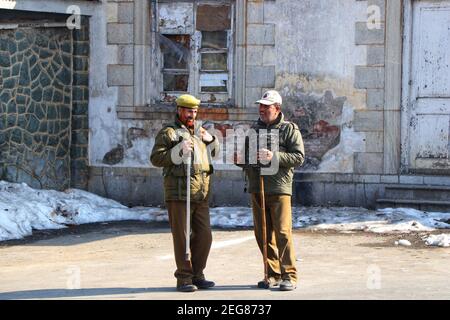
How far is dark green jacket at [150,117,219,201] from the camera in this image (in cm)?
840

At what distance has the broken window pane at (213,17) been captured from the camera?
14.5 m

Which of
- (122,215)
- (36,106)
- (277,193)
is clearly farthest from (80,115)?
(277,193)

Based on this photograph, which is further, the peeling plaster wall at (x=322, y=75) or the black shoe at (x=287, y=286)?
the peeling plaster wall at (x=322, y=75)

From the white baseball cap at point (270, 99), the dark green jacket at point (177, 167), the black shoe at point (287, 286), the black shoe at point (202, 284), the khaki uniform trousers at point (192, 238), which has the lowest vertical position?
the black shoe at point (202, 284)

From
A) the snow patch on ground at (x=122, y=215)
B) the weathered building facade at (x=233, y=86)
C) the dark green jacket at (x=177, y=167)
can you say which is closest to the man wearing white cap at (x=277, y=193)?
the dark green jacket at (x=177, y=167)

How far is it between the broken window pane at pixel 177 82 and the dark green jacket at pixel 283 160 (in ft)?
20.5

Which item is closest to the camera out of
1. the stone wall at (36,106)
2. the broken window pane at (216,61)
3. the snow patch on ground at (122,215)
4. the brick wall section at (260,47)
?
the snow patch on ground at (122,215)

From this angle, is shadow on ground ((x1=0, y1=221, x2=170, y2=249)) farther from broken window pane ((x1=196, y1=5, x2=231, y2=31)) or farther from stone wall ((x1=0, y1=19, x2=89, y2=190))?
broken window pane ((x1=196, y1=5, x2=231, y2=31))

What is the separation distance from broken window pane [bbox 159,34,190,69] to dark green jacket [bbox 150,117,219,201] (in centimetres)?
628

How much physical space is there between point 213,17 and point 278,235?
673 cm

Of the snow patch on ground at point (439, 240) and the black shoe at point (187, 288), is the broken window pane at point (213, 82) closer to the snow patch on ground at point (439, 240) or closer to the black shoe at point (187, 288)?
Answer: the snow patch on ground at point (439, 240)

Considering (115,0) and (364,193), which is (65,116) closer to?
(115,0)

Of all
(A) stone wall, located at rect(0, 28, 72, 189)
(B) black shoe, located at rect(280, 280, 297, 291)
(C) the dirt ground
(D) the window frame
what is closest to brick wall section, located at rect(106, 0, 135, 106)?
(D) the window frame

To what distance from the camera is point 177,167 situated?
8398mm
